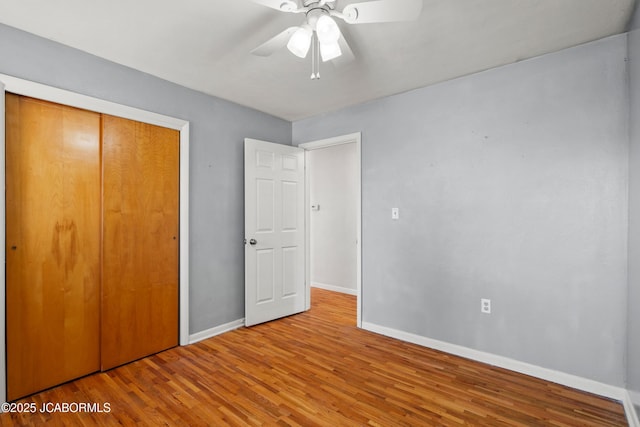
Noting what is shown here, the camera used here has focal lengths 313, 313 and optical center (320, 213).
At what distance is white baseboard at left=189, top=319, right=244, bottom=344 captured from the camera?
3.00 meters

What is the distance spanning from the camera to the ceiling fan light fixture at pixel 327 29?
5.27 feet

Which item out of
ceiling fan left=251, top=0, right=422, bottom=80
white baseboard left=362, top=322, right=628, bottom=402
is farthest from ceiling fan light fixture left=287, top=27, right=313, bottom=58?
white baseboard left=362, top=322, right=628, bottom=402

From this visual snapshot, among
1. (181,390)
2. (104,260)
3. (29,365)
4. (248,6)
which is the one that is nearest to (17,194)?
(104,260)

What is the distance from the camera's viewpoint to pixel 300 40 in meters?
1.75

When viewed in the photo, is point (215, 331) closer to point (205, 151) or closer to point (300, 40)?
point (205, 151)

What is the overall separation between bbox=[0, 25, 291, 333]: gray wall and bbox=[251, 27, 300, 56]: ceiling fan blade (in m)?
1.35

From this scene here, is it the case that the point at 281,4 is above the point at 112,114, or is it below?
above

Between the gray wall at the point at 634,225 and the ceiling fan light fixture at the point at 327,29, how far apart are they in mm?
1733

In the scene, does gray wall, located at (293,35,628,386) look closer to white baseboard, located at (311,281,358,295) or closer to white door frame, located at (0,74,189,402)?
white baseboard, located at (311,281,358,295)

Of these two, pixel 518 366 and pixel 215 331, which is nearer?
pixel 518 366

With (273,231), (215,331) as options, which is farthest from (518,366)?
(215,331)

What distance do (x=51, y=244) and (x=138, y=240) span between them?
22.4 inches

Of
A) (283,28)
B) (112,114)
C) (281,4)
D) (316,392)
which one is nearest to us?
(281,4)

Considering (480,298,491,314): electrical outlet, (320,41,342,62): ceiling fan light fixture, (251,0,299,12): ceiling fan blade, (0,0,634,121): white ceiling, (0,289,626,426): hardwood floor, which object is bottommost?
(0,289,626,426): hardwood floor
